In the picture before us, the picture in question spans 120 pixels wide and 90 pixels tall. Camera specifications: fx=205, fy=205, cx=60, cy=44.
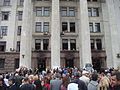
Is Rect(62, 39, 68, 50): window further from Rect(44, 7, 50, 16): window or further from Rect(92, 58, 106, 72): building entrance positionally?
Rect(44, 7, 50, 16): window

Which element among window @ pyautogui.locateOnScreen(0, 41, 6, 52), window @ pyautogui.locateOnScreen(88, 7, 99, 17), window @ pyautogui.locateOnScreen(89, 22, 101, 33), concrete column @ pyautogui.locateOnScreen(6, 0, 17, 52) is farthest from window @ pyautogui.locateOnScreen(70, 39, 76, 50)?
window @ pyautogui.locateOnScreen(0, 41, 6, 52)

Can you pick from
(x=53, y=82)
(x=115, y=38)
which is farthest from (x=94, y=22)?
(x=53, y=82)

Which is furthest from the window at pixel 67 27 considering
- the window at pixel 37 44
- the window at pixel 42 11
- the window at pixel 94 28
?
the window at pixel 37 44

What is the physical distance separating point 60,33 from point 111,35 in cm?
1073

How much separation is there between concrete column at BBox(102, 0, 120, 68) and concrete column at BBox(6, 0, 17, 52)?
1991 centimetres

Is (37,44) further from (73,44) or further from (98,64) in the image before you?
(98,64)

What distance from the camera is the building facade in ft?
133

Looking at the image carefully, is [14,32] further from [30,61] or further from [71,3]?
[71,3]

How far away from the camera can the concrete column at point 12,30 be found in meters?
44.0

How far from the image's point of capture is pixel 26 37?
40.8 m

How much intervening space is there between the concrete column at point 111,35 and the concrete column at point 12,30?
1991cm

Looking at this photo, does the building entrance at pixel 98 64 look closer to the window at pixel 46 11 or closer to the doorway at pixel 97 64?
the doorway at pixel 97 64

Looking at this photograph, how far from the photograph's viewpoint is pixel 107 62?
42656mm

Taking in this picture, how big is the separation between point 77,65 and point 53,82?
106 ft
